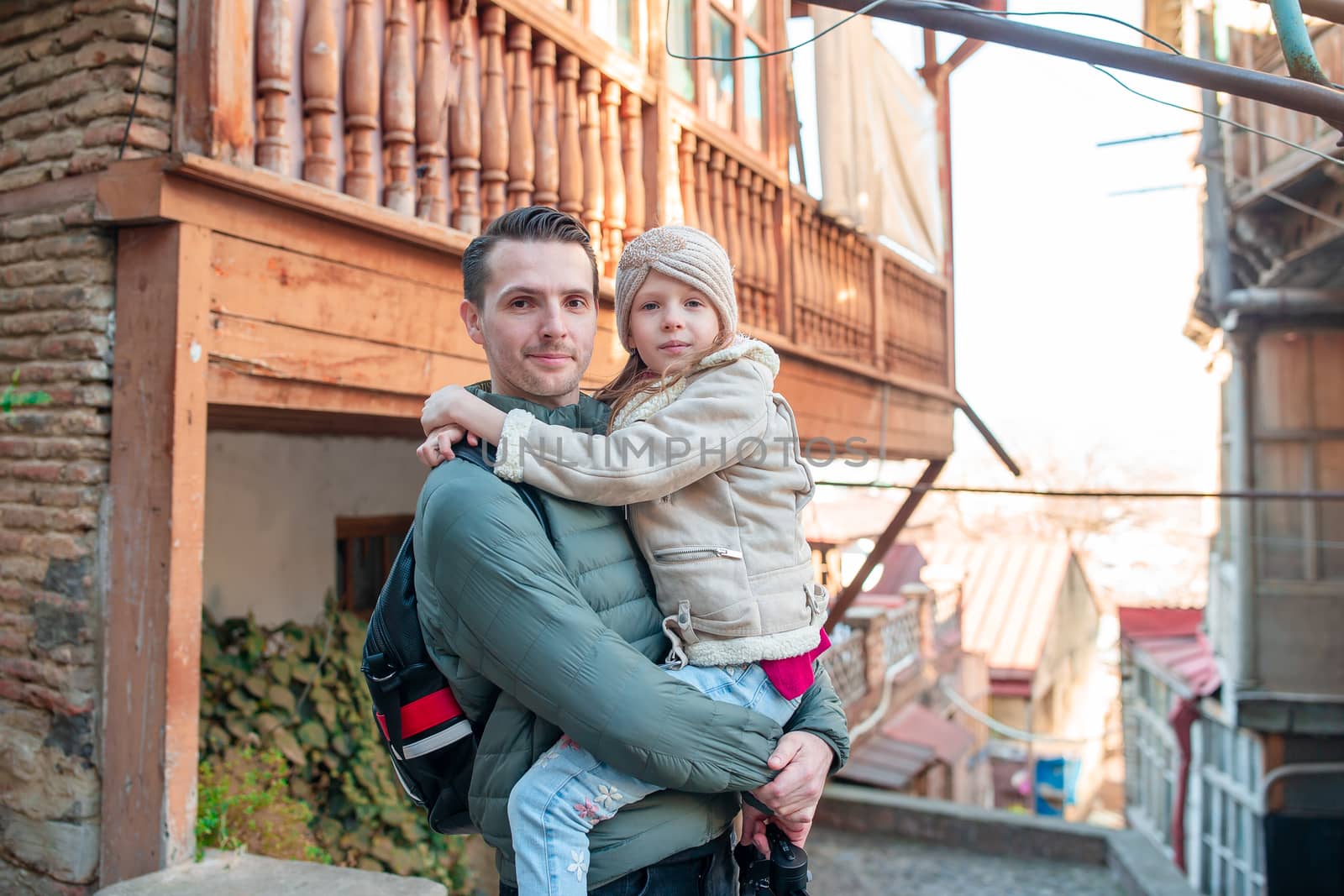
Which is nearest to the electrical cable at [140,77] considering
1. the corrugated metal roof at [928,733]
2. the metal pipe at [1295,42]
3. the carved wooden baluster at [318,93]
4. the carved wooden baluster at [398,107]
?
the carved wooden baluster at [318,93]

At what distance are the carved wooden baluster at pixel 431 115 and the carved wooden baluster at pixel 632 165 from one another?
1313mm

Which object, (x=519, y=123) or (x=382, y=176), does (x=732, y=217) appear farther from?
(x=382, y=176)

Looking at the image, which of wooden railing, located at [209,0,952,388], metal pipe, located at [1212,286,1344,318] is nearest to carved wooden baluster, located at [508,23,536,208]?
wooden railing, located at [209,0,952,388]

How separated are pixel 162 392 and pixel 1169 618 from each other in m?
17.0

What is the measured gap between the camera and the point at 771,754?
164cm

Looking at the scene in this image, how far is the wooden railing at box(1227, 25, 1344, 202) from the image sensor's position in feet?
26.2

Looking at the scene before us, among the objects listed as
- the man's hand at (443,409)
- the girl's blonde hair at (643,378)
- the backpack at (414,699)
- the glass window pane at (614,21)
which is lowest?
the backpack at (414,699)

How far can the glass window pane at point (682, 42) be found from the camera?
5.43 metres

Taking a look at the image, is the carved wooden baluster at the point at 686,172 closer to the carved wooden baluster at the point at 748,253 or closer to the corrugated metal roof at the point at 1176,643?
the carved wooden baluster at the point at 748,253

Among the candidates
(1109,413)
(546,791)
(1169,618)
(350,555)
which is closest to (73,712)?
(546,791)

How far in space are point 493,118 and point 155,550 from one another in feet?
6.80

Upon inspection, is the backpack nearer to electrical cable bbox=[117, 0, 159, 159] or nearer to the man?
the man

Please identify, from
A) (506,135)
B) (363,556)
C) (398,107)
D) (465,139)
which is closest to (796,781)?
(398,107)

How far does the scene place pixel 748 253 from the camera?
19.0ft
